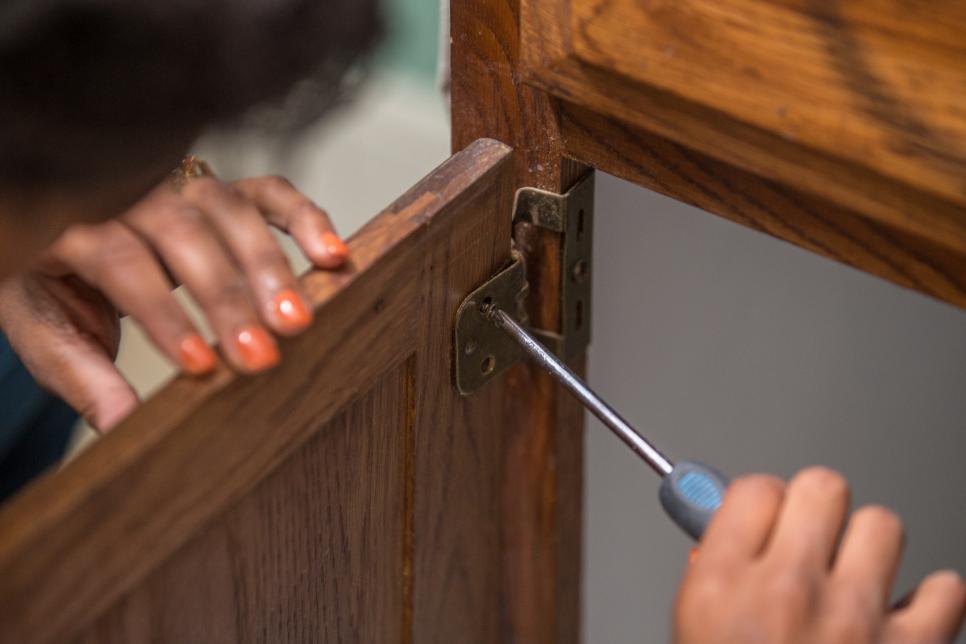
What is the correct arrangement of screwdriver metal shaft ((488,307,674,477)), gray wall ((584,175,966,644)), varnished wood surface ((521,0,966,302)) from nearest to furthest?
varnished wood surface ((521,0,966,302)) → screwdriver metal shaft ((488,307,674,477)) → gray wall ((584,175,966,644))

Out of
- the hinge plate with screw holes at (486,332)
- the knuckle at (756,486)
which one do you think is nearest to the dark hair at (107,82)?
the hinge plate with screw holes at (486,332)

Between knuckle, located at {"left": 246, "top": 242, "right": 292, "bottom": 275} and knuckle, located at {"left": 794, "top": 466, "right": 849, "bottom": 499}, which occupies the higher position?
knuckle, located at {"left": 246, "top": 242, "right": 292, "bottom": 275}

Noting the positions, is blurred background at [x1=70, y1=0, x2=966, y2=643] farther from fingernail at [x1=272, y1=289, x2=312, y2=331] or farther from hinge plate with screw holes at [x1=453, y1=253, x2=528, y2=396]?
fingernail at [x1=272, y1=289, x2=312, y2=331]

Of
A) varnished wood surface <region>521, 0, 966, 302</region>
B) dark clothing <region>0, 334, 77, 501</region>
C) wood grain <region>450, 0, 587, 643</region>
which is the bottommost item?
dark clothing <region>0, 334, 77, 501</region>

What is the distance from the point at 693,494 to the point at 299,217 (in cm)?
18

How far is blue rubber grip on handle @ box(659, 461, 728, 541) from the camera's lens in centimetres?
43

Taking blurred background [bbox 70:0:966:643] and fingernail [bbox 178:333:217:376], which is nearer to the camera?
fingernail [bbox 178:333:217:376]

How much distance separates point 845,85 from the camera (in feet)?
1.18

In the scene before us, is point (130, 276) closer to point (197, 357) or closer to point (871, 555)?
point (197, 357)

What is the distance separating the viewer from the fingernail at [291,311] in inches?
15.2

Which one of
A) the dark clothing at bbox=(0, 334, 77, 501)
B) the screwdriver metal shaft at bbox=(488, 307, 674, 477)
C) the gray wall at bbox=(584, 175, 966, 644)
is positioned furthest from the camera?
the dark clothing at bbox=(0, 334, 77, 501)

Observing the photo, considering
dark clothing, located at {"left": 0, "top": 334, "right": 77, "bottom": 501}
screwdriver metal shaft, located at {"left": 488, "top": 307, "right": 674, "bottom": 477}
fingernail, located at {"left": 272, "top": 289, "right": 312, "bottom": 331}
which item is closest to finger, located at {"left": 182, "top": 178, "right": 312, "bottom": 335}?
fingernail, located at {"left": 272, "top": 289, "right": 312, "bottom": 331}

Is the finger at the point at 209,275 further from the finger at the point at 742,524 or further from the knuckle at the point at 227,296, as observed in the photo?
the finger at the point at 742,524

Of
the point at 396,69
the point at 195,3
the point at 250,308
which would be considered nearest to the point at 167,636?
the point at 250,308
